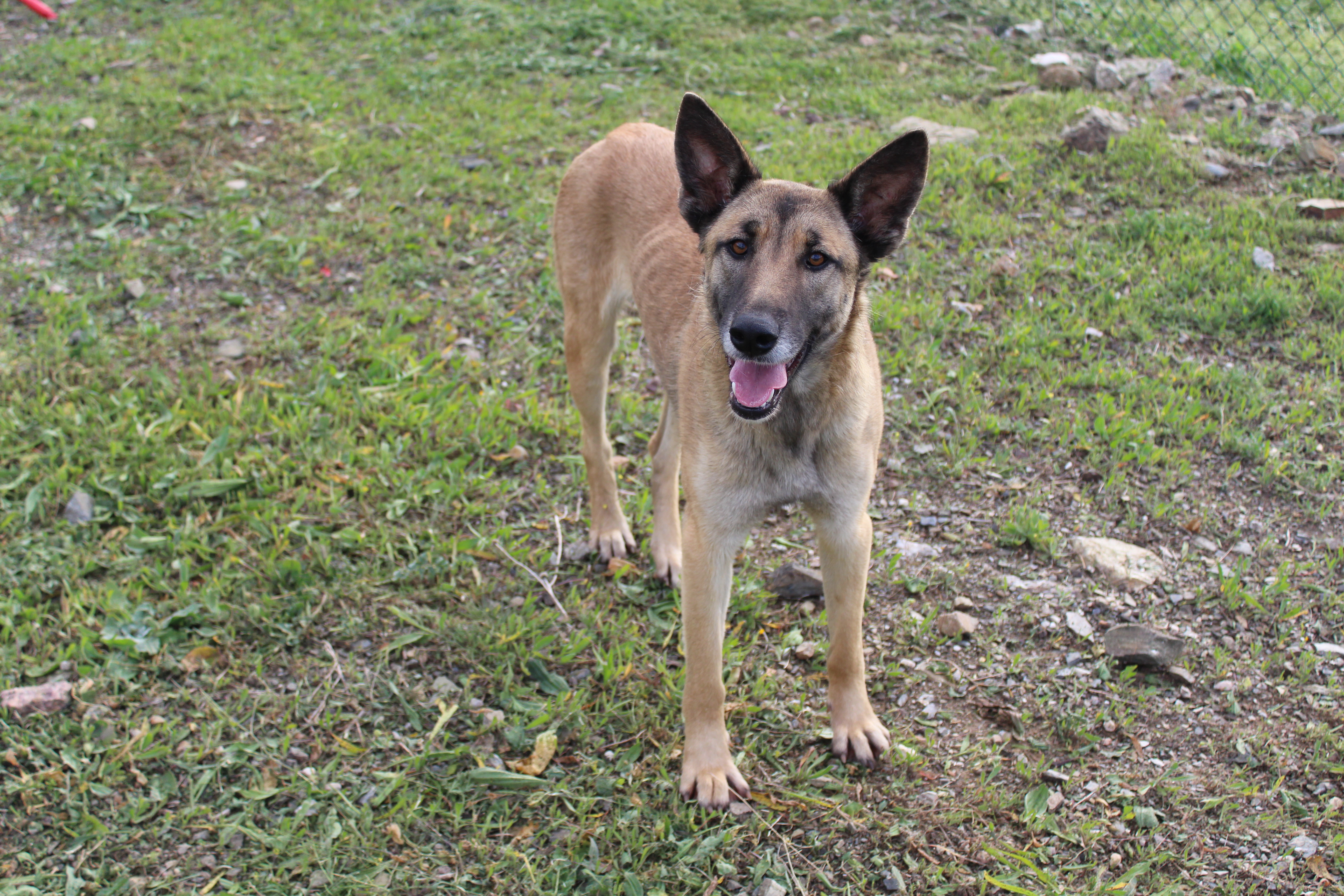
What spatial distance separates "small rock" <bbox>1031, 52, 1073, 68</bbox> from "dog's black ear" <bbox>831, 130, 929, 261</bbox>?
522 cm

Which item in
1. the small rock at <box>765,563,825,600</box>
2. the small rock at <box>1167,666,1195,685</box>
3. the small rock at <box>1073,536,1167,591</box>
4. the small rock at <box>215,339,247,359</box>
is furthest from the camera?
the small rock at <box>215,339,247,359</box>

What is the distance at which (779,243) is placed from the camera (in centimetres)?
302

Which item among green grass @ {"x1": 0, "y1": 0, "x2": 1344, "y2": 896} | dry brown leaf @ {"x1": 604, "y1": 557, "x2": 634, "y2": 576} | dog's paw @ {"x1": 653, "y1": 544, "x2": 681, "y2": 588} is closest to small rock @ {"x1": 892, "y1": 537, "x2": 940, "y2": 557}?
green grass @ {"x1": 0, "y1": 0, "x2": 1344, "y2": 896}

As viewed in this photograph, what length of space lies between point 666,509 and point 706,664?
3.64ft

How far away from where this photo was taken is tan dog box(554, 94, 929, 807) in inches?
A: 117

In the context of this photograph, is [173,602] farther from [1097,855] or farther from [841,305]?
[1097,855]

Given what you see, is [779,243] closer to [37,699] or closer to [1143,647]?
[1143,647]

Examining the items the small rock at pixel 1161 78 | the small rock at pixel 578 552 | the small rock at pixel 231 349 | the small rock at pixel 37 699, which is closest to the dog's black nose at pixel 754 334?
the small rock at pixel 578 552

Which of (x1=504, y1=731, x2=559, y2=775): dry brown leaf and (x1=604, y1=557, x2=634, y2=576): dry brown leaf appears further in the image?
(x1=604, y1=557, x2=634, y2=576): dry brown leaf

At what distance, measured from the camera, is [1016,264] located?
573cm

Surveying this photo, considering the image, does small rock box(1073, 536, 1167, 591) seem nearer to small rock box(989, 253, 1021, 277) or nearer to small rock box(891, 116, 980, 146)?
small rock box(989, 253, 1021, 277)

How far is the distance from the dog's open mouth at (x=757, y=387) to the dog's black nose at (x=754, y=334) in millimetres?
62

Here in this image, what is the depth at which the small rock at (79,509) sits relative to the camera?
4355 mm

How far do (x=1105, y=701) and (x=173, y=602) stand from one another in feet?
11.6
